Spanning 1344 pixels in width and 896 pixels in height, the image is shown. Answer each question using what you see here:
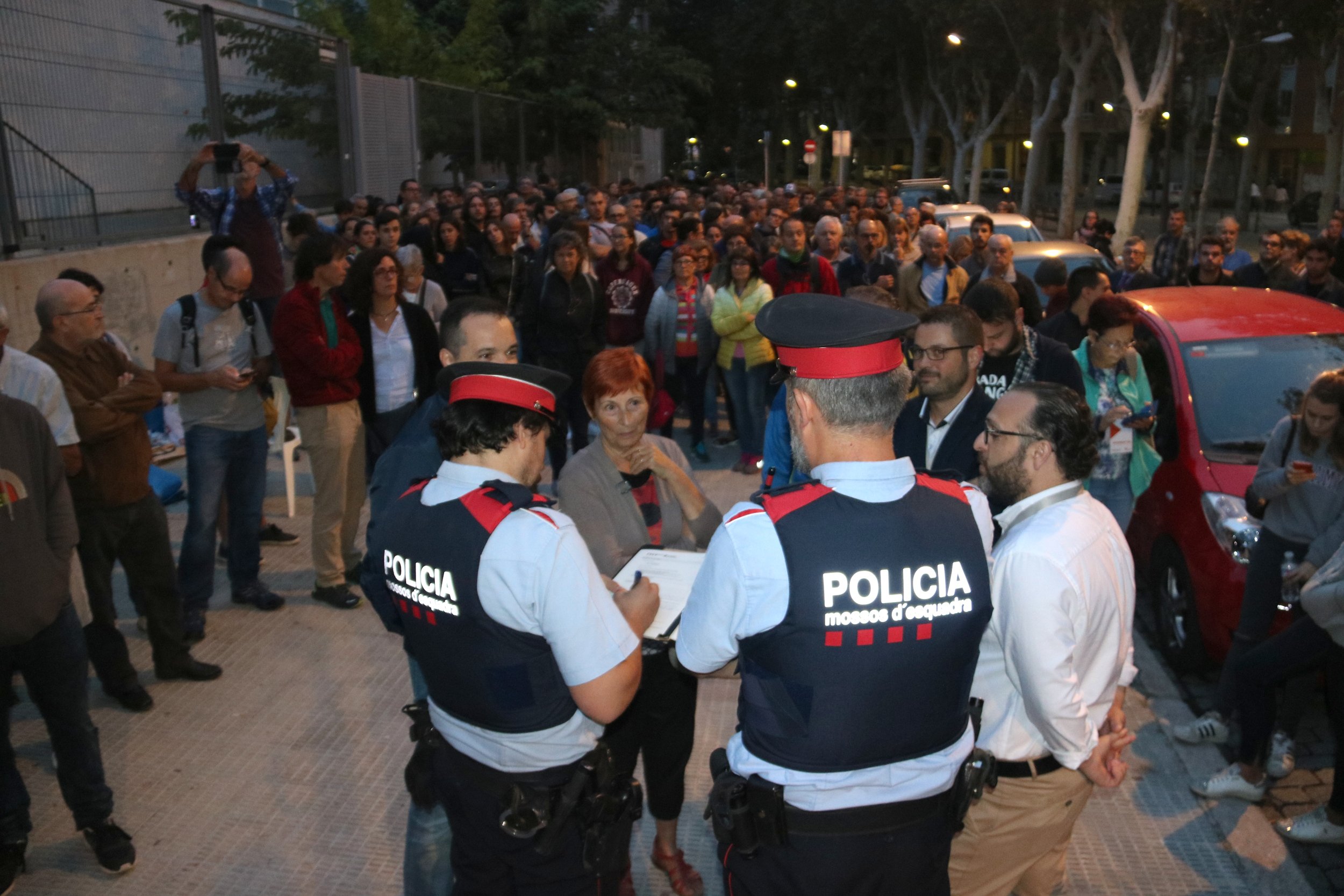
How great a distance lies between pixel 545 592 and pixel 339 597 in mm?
4221

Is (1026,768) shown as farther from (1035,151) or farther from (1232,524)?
(1035,151)

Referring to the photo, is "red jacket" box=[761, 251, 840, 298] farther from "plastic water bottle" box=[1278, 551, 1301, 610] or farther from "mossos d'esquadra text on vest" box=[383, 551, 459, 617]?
"mossos d'esquadra text on vest" box=[383, 551, 459, 617]

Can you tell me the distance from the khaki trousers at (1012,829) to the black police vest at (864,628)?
623 mm

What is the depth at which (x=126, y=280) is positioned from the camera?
9.31 meters

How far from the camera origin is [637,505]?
3.81m

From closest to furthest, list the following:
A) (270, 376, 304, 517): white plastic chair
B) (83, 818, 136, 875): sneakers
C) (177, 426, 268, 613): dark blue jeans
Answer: (83, 818, 136, 875): sneakers → (177, 426, 268, 613): dark blue jeans → (270, 376, 304, 517): white plastic chair

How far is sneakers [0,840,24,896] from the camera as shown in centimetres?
388

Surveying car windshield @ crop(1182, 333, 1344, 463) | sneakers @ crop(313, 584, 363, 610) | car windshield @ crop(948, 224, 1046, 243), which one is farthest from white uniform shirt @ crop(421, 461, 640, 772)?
car windshield @ crop(948, 224, 1046, 243)

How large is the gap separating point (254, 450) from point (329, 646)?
1.13 meters

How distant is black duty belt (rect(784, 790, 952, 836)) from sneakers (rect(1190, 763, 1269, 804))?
8.94ft

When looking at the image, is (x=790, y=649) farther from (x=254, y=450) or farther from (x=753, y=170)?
(x=753, y=170)

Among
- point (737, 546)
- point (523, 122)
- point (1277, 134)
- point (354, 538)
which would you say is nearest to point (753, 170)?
point (1277, 134)

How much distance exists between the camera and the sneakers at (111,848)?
4016mm

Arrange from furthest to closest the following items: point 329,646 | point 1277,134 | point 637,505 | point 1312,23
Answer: point 1277,134, point 1312,23, point 329,646, point 637,505
